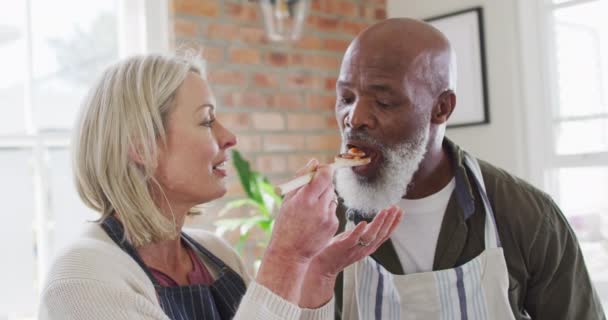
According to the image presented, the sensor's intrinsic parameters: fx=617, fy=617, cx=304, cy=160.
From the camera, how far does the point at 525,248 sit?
53.4 inches

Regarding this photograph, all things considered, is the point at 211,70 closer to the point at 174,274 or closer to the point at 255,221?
the point at 255,221

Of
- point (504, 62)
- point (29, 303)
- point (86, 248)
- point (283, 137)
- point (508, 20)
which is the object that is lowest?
point (29, 303)

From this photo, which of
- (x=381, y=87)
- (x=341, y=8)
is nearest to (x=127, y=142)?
(x=381, y=87)

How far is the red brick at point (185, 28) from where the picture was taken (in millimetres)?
2787

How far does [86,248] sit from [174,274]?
0.75 feet

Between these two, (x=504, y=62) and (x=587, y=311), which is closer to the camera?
Result: (x=587, y=311)

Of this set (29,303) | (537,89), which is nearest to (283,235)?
(29,303)

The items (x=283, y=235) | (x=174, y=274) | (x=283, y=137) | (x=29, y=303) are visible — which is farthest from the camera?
(x=283, y=137)

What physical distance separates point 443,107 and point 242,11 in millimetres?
1779

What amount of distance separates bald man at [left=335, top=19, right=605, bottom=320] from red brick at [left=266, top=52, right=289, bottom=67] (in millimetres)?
1714

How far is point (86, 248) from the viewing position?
3.84ft

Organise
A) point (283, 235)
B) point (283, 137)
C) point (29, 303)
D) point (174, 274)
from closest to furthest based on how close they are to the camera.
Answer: point (283, 235) < point (174, 274) < point (29, 303) < point (283, 137)

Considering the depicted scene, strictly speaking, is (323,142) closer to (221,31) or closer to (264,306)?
(221,31)

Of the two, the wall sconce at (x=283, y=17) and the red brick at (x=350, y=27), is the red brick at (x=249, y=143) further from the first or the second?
the red brick at (x=350, y=27)
